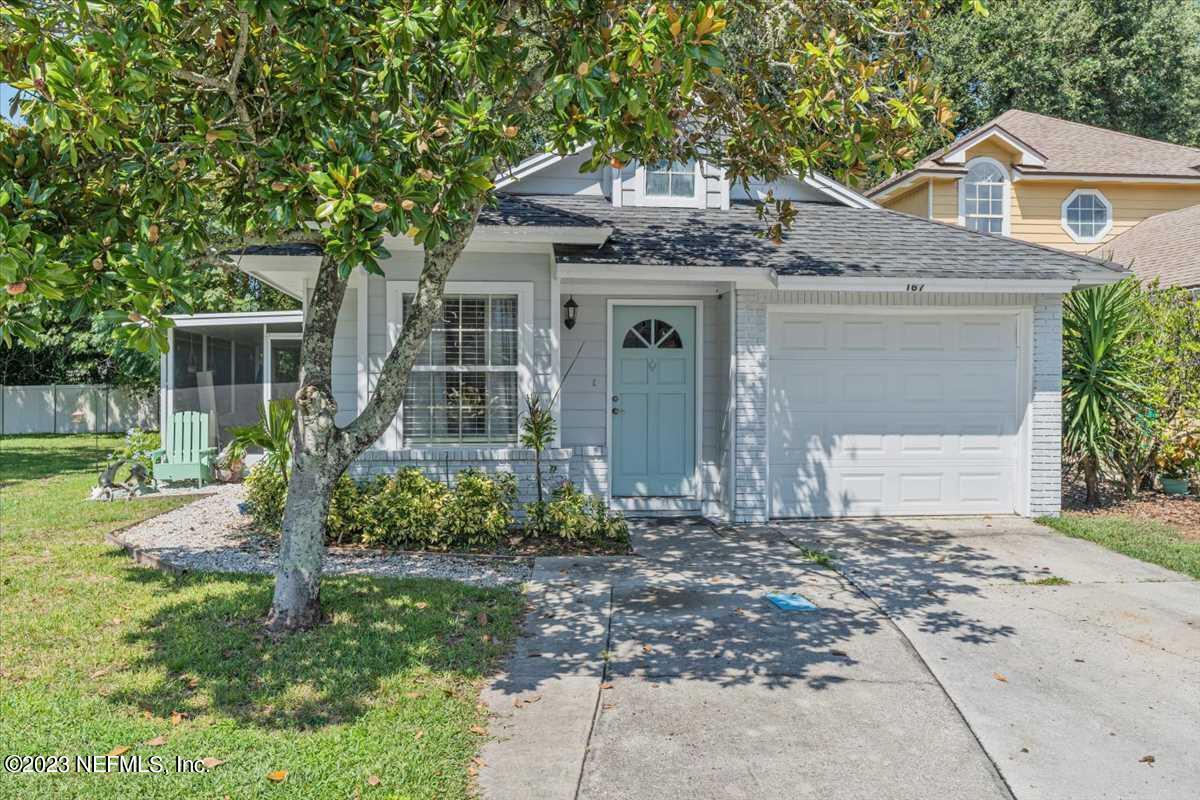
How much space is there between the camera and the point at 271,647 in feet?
15.6

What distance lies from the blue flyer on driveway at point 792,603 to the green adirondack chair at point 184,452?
9.06 m

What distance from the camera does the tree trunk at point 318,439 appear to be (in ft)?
16.3

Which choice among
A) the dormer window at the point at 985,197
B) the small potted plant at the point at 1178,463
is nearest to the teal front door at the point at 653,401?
the small potted plant at the point at 1178,463

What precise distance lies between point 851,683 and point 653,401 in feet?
Answer: 16.9

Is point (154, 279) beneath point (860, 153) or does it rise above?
beneath

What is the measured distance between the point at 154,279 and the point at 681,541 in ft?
18.5

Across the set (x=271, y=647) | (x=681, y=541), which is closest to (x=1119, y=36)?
(x=681, y=541)

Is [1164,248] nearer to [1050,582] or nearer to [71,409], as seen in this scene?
[1050,582]

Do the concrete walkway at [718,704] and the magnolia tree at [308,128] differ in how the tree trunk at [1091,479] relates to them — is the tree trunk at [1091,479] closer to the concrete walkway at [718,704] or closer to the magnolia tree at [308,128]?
the concrete walkway at [718,704]

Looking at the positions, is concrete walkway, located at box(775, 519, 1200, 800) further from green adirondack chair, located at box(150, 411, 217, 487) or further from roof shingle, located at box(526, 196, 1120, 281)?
green adirondack chair, located at box(150, 411, 217, 487)

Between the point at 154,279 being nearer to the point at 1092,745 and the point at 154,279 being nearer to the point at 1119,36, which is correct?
the point at 1092,745

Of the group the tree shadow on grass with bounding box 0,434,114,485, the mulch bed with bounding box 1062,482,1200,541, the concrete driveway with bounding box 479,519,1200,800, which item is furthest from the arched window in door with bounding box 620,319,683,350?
the tree shadow on grass with bounding box 0,434,114,485

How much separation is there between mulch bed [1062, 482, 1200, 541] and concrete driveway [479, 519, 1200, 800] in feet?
8.17

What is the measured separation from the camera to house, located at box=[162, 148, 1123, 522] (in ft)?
26.8
